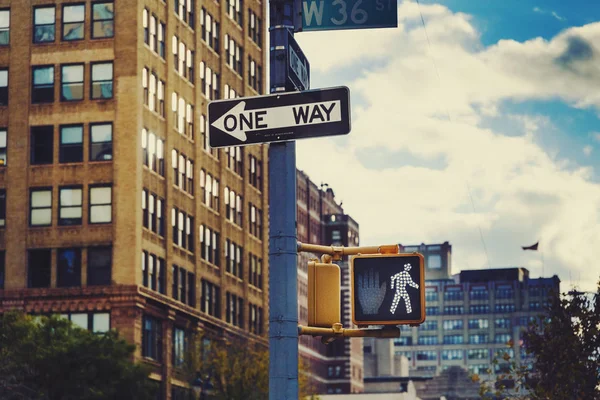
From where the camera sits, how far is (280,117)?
1038cm

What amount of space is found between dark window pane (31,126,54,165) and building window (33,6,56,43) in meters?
5.41

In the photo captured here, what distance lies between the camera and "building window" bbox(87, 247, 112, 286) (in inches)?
2726

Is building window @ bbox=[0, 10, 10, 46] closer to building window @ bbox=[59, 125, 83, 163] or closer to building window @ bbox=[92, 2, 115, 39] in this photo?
building window @ bbox=[92, 2, 115, 39]

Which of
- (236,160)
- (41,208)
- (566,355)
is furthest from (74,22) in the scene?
(566,355)

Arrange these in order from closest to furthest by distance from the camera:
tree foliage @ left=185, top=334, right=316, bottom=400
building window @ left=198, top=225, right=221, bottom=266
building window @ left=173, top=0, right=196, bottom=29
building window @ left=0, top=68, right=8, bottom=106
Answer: tree foliage @ left=185, top=334, right=316, bottom=400 < building window @ left=0, top=68, right=8, bottom=106 < building window @ left=173, top=0, right=196, bottom=29 < building window @ left=198, top=225, right=221, bottom=266

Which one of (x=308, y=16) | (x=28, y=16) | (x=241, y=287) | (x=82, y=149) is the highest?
(x=28, y=16)

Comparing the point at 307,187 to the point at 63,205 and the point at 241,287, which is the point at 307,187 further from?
the point at 63,205

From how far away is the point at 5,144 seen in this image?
236ft

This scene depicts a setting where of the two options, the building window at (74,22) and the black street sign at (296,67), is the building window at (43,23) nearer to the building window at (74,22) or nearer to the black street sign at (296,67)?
the building window at (74,22)

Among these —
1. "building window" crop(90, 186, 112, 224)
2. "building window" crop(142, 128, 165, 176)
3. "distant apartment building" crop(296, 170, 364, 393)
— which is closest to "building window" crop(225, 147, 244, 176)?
"building window" crop(142, 128, 165, 176)

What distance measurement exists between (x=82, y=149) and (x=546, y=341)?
33515 mm

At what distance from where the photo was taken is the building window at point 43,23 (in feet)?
236

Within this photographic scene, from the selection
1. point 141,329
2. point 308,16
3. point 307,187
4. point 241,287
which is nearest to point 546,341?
point 141,329

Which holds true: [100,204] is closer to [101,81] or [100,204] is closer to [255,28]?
[101,81]
